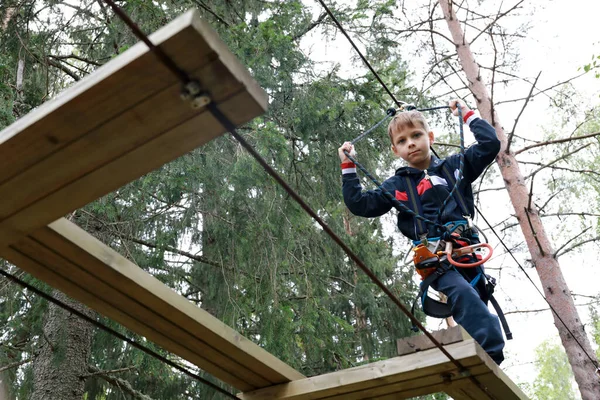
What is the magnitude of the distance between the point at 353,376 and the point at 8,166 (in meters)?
1.55

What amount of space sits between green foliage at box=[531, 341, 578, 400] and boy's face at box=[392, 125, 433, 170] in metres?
23.5

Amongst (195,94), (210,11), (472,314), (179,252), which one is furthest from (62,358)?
(195,94)

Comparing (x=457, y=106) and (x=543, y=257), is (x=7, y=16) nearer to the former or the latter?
(x=457, y=106)

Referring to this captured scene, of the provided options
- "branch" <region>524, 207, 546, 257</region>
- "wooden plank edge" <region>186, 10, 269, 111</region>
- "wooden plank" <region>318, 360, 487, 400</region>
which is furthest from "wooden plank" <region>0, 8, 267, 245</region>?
"branch" <region>524, 207, 546, 257</region>

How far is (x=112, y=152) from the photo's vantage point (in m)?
1.51

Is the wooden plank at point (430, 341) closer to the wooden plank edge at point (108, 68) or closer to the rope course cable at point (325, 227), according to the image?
the rope course cable at point (325, 227)

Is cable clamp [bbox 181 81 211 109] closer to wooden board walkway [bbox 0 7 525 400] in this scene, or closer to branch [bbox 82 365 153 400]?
wooden board walkway [bbox 0 7 525 400]

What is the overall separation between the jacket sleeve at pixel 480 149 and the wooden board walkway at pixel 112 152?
1066 mm

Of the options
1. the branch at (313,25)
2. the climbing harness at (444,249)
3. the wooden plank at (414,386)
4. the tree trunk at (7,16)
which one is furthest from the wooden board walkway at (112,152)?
the branch at (313,25)

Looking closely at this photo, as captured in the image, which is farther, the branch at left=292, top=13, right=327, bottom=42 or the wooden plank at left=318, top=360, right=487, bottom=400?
the branch at left=292, top=13, right=327, bottom=42

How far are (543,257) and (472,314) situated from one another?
390 centimetres

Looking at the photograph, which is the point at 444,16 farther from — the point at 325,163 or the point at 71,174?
the point at 71,174

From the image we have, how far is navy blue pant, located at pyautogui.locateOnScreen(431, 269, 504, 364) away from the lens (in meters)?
2.66

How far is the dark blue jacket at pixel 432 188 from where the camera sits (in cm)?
309
